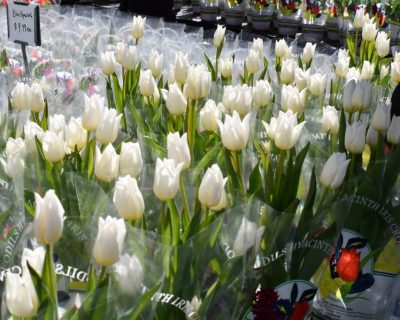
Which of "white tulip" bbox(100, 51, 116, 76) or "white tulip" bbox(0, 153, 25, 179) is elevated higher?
"white tulip" bbox(100, 51, 116, 76)

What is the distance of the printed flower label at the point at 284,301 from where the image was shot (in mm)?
843

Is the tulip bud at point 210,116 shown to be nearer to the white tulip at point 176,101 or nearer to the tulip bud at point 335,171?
the white tulip at point 176,101

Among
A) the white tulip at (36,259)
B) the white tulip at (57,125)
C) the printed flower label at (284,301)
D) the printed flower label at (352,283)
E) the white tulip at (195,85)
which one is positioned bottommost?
the printed flower label at (352,283)

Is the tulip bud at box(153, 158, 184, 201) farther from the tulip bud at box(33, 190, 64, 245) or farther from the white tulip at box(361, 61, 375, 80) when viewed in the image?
the white tulip at box(361, 61, 375, 80)

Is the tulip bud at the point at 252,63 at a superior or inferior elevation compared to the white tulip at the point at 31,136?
superior

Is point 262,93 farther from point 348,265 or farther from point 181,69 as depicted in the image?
point 348,265

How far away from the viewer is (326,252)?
0.92 meters

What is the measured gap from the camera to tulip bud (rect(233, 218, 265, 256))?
80 cm

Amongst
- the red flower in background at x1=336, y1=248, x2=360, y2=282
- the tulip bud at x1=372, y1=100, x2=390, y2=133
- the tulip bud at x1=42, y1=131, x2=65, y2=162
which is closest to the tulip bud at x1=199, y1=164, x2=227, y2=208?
the tulip bud at x1=42, y1=131, x2=65, y2=162

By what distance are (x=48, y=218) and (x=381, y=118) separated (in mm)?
722

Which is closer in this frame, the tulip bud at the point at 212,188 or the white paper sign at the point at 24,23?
the tulip bud at the point at 212,188

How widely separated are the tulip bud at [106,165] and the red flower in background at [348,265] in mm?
439

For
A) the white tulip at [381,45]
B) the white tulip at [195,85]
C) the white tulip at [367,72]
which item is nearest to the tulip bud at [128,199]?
the white tulip at [195,85]

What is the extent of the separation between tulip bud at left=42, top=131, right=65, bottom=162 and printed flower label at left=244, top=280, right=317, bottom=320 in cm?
36
